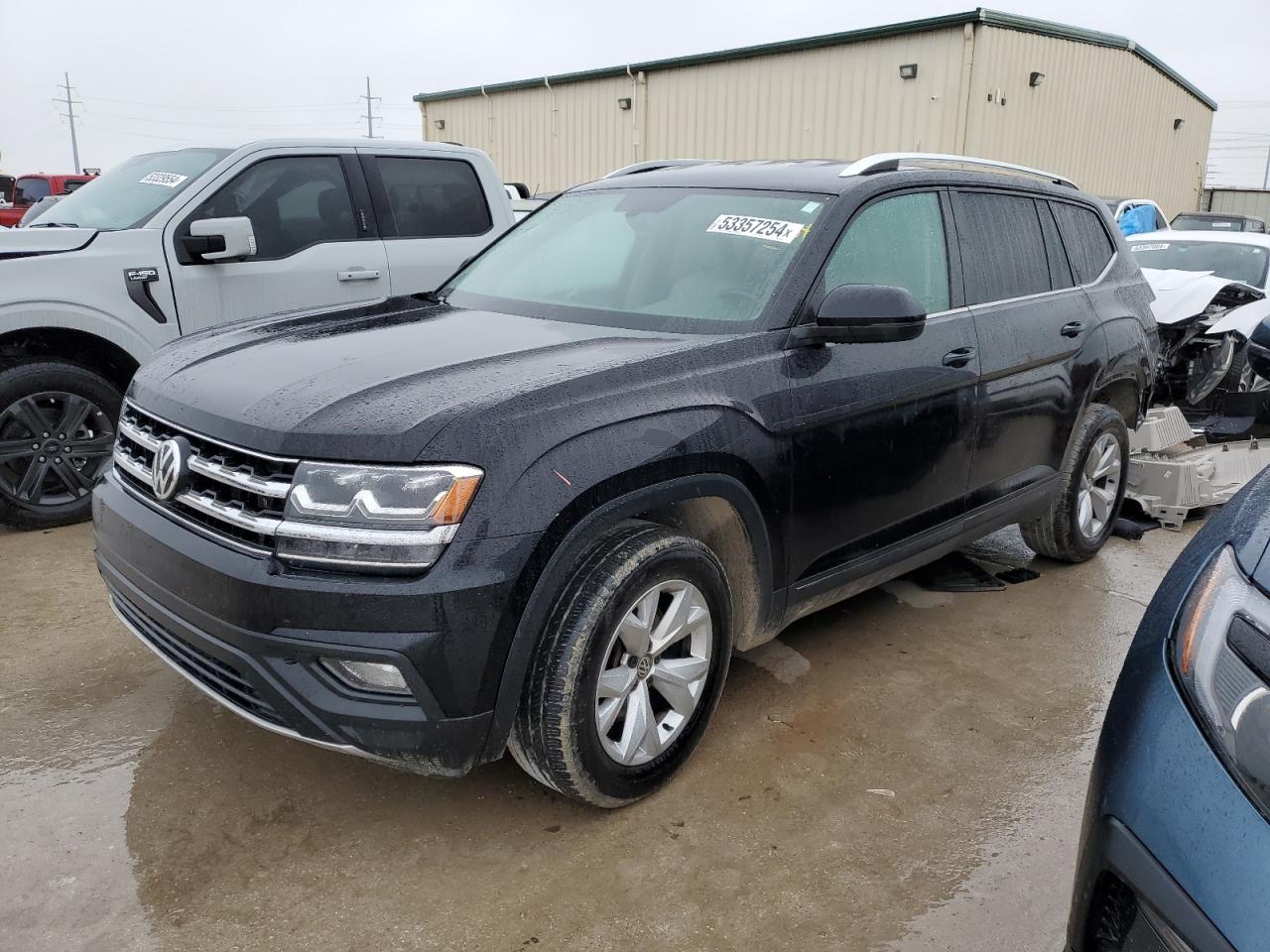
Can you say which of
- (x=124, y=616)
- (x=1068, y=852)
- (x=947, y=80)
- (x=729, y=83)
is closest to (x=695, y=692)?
(x=1068, y=852)

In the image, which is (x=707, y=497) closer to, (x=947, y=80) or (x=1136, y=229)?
(x=1136, y=229)

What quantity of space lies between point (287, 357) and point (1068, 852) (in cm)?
249

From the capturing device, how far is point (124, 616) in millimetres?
2840

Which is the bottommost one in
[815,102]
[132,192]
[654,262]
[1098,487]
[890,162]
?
[1098,487]

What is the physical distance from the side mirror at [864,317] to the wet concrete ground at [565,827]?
1.26 m

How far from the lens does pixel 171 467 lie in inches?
99.8

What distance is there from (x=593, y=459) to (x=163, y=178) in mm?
4210

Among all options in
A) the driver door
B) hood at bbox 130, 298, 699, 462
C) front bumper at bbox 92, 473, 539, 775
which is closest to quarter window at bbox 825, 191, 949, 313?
hood at bbox 130, 298, 699, 462

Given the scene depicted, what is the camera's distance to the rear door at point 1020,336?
3.75m

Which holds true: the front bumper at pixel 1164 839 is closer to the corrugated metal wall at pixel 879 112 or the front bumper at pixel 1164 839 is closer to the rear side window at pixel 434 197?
the rear side window at pixel 434 197

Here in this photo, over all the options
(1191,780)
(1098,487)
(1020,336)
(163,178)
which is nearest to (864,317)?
(1020,336)

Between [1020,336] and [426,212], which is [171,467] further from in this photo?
[426,212]

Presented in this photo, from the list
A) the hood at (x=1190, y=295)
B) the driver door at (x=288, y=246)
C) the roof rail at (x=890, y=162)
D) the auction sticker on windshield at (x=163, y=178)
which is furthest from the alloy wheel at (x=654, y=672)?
the hood at (x=1190, y=295)

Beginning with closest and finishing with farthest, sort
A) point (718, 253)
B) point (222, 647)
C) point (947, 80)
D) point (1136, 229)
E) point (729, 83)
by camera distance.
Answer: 1. point (222, 647)
2. point (718, 253)
3. point (1136, 229)
4. point (947, 80)
5. point (729, 83)
